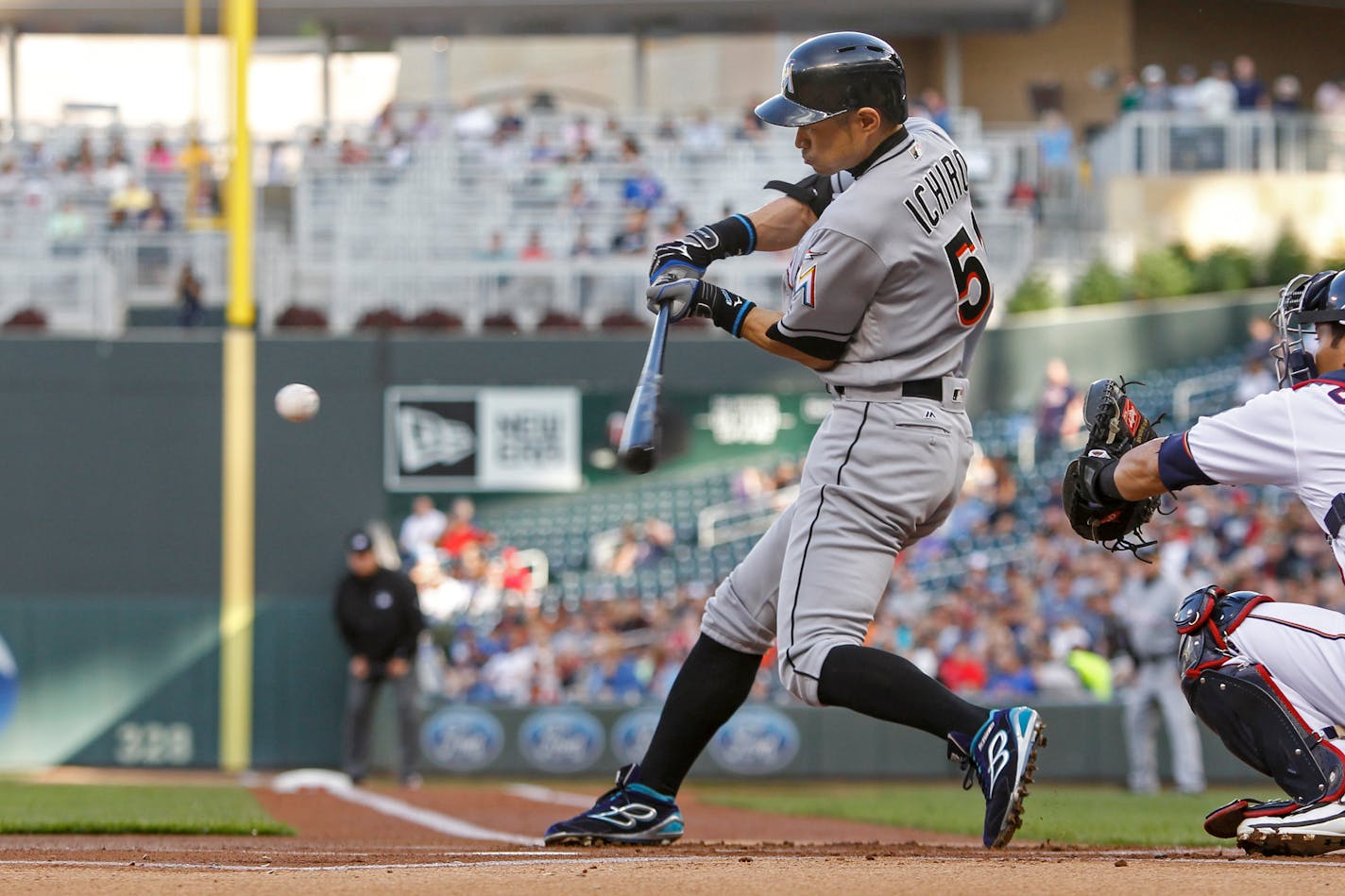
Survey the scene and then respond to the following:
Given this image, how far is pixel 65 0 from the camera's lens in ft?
76.9

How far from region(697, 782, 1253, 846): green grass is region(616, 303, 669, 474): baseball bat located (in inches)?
77.2

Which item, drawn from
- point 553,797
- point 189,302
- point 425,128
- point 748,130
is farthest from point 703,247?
point 425,128

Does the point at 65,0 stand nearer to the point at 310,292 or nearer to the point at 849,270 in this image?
the point at 310,292

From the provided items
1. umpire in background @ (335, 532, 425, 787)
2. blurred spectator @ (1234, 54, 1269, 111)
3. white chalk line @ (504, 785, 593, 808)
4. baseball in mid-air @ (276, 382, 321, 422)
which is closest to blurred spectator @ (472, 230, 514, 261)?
umpire in background @ (335, 532, 425, 787)

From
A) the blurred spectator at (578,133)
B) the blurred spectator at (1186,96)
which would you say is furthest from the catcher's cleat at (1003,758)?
the blurred spectator at (1186,96)

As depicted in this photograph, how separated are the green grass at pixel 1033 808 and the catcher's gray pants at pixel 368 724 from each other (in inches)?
78.7

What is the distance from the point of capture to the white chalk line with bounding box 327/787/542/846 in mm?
6688

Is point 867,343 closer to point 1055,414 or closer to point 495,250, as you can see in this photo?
point 1055,414

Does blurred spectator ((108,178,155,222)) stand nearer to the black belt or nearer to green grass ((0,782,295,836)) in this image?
green grass ((0,782,295,836))

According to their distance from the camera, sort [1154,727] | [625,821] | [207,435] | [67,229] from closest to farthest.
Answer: [625,821] < [1154,727] < [207,435] < [67,229]

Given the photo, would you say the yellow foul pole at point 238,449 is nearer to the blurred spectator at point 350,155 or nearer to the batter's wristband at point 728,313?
the blurred spectator at point 350,155

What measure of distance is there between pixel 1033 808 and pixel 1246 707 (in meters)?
4.89

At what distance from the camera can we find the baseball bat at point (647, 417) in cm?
432

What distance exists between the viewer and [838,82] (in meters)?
4.57
